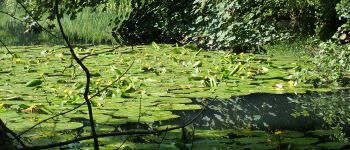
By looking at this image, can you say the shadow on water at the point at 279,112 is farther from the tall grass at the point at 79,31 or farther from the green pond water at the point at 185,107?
the tall grass at the point at 79,31

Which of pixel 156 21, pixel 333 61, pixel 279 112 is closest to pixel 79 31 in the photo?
pixel 156 21

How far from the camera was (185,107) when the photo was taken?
4570 millimetres

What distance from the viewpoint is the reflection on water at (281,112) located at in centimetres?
408

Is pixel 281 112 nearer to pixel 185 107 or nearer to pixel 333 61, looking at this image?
pixel 185 107

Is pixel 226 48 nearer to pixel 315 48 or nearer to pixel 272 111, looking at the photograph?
pixel 315 48

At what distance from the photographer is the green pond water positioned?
137 inches

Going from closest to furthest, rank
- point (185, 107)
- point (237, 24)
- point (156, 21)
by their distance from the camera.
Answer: point (185, 107) → point (237, 24) → point (156, 21)

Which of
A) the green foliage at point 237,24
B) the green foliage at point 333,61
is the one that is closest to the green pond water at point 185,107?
the green foliage at point 333,61

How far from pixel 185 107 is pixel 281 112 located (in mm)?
950

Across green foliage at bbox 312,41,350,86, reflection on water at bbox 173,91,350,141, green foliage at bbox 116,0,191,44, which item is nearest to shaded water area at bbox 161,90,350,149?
reflection on water at bbox 173,91,350,141

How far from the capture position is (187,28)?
10734 millimetres

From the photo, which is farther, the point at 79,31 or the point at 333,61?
the point at 79,31

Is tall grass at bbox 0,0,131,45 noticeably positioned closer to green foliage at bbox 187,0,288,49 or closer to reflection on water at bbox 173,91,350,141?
green foliage at bbox 187,0,288,49

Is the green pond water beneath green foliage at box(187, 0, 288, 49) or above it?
beneath
